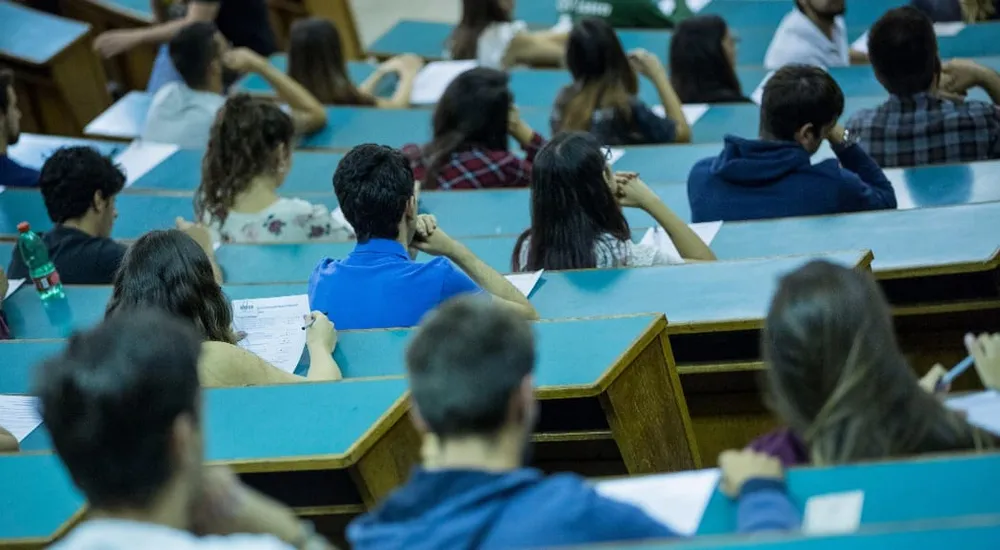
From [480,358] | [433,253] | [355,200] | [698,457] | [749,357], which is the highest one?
[480,358]

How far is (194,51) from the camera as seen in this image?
466 cm

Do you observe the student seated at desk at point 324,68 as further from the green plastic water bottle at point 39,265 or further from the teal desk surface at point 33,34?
the green plastic water bottle at point 39,265

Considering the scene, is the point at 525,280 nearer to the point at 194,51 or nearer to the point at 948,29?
the point at 194,51

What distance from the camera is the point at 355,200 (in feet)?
8.72

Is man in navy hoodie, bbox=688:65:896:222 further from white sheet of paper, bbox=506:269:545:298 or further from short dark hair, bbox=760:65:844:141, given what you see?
white sheet of paper, bbox=506:269:545:298

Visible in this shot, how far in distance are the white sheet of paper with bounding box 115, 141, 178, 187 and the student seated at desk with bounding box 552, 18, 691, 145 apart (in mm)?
1311

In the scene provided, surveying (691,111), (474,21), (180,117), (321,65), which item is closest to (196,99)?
(180,117)

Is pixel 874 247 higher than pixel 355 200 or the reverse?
the reverse

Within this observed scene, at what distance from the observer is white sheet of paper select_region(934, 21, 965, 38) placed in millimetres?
4773

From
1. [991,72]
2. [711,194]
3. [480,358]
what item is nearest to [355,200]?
[711,194]

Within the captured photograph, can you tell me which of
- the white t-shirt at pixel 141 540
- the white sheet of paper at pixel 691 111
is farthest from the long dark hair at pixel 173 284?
the white sheet of paper at pixel 691 111

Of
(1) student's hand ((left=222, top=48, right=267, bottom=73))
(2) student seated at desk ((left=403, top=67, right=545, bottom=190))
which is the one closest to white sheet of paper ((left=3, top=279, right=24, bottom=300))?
(2) student seated at desk ((left=403, top=67, right=545, bottom=190))

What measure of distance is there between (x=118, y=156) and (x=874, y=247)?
103 inches

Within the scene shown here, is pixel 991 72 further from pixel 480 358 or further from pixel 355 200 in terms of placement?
pixel 480 358
